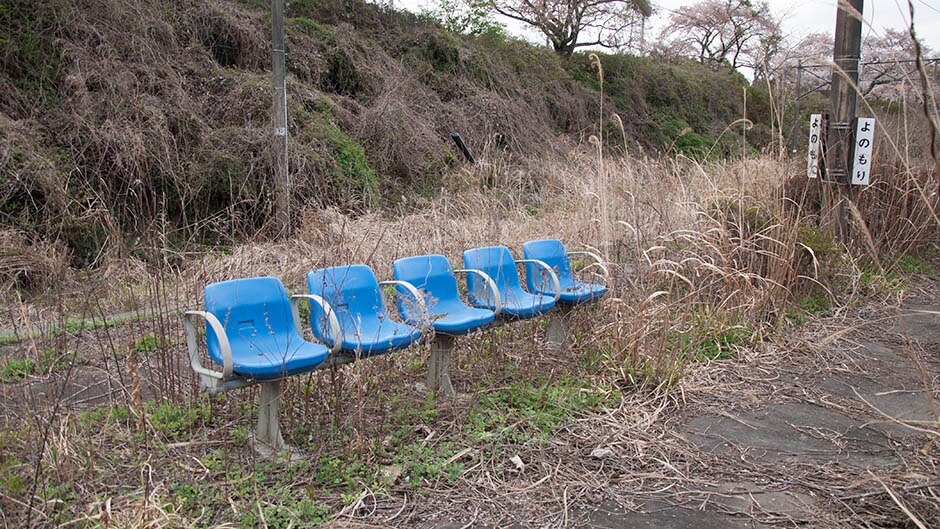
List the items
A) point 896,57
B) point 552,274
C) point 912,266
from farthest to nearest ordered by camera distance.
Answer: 1. point 912,266
2. point 552,274
3. point 896,57

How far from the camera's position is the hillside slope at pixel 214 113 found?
7770mm

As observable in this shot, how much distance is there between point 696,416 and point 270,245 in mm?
4930

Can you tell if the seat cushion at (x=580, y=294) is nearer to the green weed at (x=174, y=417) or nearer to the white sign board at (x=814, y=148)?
the green weed at (x=174, y=417)

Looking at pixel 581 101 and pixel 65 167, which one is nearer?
pixel 65 167

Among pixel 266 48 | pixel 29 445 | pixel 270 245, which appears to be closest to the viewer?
pixel 29 445

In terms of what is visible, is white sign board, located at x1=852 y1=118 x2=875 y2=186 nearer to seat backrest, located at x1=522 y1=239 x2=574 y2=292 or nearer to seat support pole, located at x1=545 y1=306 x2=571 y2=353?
seat backrest, located at x1=522 y1=239 x2=574 y2=292

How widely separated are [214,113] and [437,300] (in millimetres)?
6995

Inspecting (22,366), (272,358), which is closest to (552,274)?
(272,358)

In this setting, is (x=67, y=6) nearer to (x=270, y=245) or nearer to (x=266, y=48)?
(x=266, y=48)

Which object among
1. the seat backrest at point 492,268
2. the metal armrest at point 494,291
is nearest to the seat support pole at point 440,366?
the metal armrest at point 494,291

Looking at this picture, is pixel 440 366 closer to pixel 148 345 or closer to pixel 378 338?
pixel 378 338

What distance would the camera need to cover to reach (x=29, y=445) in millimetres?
2705

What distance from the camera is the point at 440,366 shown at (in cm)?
383

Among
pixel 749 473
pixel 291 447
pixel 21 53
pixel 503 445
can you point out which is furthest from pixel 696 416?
pixel 21 53
